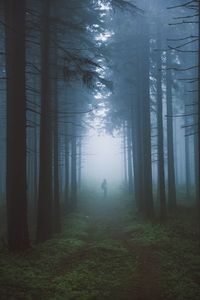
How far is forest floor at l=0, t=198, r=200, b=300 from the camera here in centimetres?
813

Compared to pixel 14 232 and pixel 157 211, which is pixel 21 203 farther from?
pixel 157 211

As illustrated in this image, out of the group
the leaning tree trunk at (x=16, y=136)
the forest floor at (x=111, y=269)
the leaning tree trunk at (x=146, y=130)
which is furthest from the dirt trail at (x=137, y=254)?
the leaning tree trunk at (x=16, y=136)

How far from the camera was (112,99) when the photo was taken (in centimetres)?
2986

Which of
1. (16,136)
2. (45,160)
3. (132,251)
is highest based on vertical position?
(16,136)

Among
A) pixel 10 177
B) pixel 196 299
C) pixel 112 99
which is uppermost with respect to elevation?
pixel 112 99

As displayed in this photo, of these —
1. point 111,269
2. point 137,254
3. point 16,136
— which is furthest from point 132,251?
point 16,136

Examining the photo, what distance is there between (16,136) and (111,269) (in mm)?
4546

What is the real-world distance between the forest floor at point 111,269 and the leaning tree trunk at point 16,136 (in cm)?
71

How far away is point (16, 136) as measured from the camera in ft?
35.6

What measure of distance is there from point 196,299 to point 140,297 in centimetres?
119

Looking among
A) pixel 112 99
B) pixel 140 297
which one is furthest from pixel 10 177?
pixel 112 99

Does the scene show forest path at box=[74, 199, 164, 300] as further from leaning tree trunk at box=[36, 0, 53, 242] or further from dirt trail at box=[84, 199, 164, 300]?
leaning tree trunk at box=[36, 0, 53, 242]

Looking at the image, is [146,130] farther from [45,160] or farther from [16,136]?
[16,136]

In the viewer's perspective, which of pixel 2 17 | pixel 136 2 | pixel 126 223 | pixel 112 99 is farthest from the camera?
pixel 112 99
